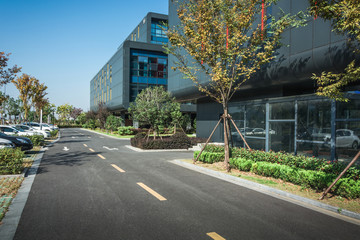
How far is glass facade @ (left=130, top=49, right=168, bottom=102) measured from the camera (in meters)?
49.7

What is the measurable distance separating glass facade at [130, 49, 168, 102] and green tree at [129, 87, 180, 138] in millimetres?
23784

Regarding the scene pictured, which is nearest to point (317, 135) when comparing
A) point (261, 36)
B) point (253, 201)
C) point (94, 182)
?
point (261, 36)

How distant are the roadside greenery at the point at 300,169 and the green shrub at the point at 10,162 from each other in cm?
837

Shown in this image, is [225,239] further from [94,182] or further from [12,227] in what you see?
[94,182]

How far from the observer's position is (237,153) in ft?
40.7

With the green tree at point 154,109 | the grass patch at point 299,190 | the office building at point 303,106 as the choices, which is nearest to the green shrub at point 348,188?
the grass patch at point 299,190

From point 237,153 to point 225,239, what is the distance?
8126mm

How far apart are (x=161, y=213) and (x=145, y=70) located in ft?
155

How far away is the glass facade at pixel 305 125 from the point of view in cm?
1063

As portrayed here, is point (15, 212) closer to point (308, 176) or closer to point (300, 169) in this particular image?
point (308, 176)

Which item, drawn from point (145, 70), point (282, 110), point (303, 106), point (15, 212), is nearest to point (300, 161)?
point (303, 106)

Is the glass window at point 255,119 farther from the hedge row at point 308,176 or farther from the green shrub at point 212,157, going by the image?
the hedge row at point 308,176

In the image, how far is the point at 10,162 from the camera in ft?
31.8

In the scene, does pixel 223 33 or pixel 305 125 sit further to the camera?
pixel 305 125
